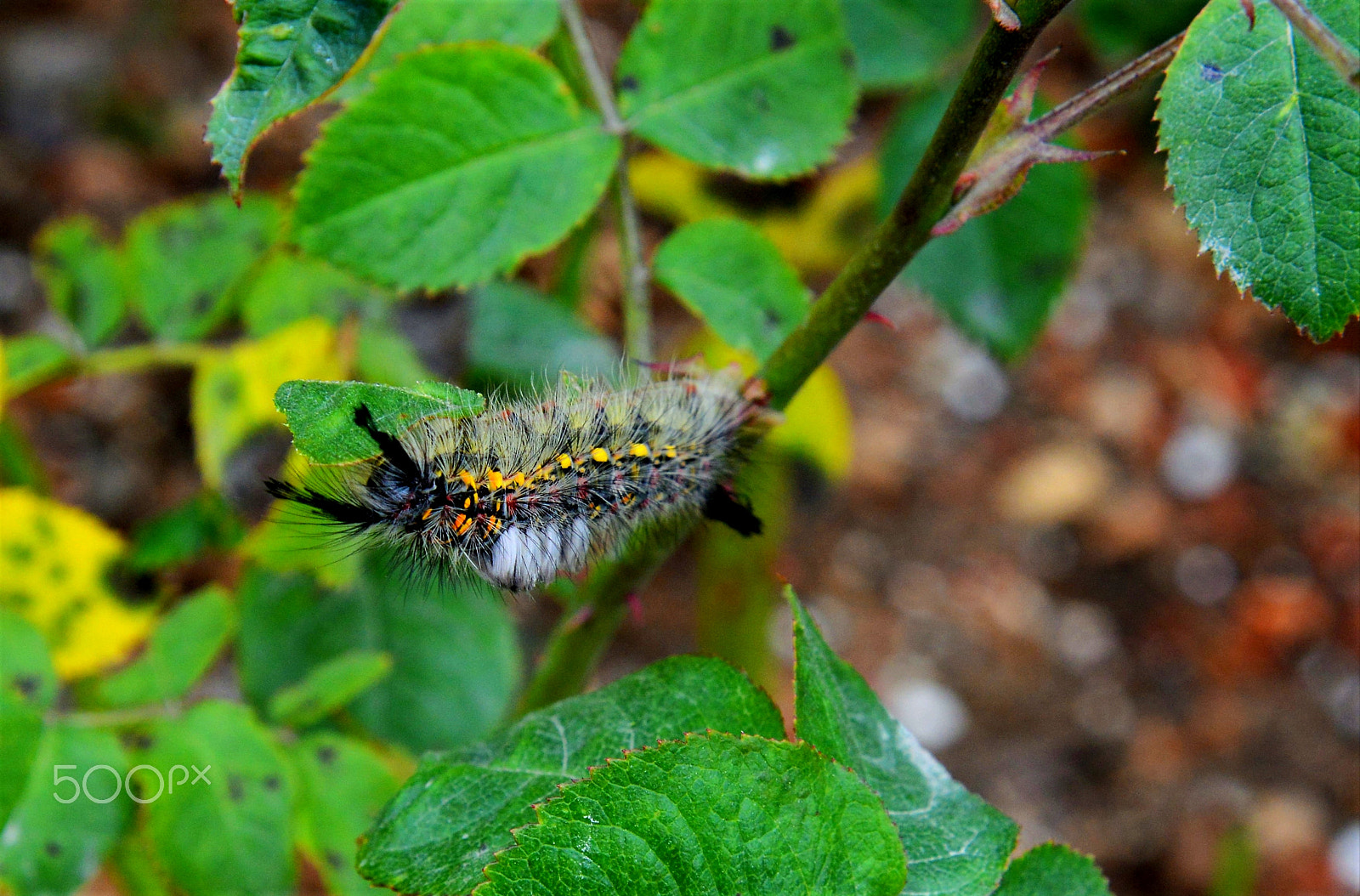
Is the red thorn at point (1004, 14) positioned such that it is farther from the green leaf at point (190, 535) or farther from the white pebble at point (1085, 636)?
the white pebble at point (1085, 636)

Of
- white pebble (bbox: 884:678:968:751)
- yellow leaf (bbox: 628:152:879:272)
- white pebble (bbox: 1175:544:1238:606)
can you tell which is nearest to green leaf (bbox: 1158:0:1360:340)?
yellow leaf (bbox: 628:152:879:272)

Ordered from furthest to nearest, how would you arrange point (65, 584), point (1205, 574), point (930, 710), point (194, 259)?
point (1205, 574) < point (930, 710) < point (194, 259) < point (65, 584)


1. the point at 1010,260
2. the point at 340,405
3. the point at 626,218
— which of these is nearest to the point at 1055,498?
the point at 1010,260

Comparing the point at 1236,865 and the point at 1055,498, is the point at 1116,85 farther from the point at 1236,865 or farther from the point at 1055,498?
the point at 1055,498

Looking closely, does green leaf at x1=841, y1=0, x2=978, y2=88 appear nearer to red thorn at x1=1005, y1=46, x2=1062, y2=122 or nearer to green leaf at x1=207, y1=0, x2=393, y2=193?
red thorn at x1=1005, y1=46, x2=1062, y2=122

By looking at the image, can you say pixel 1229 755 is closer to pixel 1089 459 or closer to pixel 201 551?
pixel 1089 459

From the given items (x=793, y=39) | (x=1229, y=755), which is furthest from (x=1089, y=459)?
(x=793, y=39)

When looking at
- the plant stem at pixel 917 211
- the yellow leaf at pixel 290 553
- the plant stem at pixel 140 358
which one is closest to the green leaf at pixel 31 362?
the plant stem at pixel 140 358
